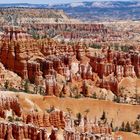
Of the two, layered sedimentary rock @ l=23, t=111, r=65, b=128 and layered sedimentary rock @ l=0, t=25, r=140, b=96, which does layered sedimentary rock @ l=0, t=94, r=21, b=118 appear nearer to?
layered sedimentary rock @ l=23, t=111, r=65, b=128

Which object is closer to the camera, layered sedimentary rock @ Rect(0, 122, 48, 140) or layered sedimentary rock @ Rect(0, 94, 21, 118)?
layered sedimentary rock @ Rect(0, 122, 48, 140)

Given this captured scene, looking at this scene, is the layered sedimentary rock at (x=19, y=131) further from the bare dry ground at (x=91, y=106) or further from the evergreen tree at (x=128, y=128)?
the bare dry ground at (x=91, y=106)

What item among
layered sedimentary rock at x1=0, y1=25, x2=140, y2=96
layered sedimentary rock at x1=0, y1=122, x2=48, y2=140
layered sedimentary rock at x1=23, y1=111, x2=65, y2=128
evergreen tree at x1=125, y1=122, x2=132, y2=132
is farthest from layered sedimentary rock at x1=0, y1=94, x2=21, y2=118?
layered sedimentary rock at x1=0, y1=25, x2=140, y2=96

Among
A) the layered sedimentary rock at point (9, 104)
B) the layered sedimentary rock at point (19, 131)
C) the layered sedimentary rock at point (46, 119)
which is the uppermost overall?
the layered sedimentary rock at point (19, 131)

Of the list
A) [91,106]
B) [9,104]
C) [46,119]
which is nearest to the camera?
[46,119]


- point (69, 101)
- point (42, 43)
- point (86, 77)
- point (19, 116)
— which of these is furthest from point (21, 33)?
point (19, 116)

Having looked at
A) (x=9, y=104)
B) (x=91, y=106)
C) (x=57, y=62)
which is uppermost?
(x=9, y=104)

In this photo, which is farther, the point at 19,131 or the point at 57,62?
the point at 57,62

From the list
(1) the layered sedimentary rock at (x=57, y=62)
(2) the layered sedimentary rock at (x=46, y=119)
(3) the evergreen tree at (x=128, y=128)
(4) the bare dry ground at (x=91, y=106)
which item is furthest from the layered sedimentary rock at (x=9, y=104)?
(1) the layered sedimentary rock at (x=57, y=62)

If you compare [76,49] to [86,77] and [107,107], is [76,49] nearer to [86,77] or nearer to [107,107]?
[86,77]

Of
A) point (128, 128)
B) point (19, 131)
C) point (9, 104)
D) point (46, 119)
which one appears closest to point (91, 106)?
point (128, 128)

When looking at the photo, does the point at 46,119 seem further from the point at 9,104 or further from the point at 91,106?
the point at 91,106
